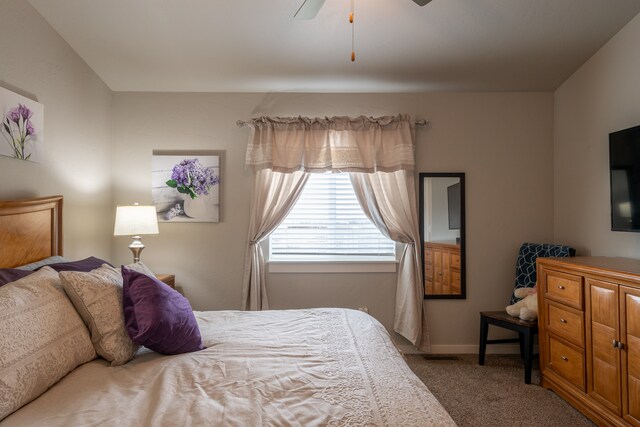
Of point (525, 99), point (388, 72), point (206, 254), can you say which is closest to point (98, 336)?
point (206, 254)

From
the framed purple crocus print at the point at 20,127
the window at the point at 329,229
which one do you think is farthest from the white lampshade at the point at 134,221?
the window at the point at 329,229

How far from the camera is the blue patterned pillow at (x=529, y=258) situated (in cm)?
341

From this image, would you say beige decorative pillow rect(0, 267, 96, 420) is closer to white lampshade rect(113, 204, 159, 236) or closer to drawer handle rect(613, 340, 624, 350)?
white lampshade rect(113, 204, 159, 236)

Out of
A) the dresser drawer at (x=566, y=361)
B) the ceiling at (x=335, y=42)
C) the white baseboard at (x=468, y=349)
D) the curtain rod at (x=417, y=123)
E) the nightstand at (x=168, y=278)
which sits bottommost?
the white baseboard at (x=468, y=349)

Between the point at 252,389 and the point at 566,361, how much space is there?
2396 millimetres

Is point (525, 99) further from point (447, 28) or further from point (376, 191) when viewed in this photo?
point (376, 191)

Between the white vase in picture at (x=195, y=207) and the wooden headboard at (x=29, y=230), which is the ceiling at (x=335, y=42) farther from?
the wooden headboard at (x=29, y=230)

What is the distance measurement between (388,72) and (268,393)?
115 inches

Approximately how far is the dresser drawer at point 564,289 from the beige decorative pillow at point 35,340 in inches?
110

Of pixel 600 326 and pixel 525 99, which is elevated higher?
pixel 525 99

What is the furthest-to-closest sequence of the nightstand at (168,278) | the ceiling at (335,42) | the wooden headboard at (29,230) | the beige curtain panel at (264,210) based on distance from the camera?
1. the beige curtain panel at (264,210)
2. the nightstand at (168,278)
3. the ceiling at (335,42)
4. the wooden headboard at (29,230)

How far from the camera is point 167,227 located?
3791mm

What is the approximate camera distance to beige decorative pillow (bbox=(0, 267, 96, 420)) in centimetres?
129

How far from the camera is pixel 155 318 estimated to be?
172cm
